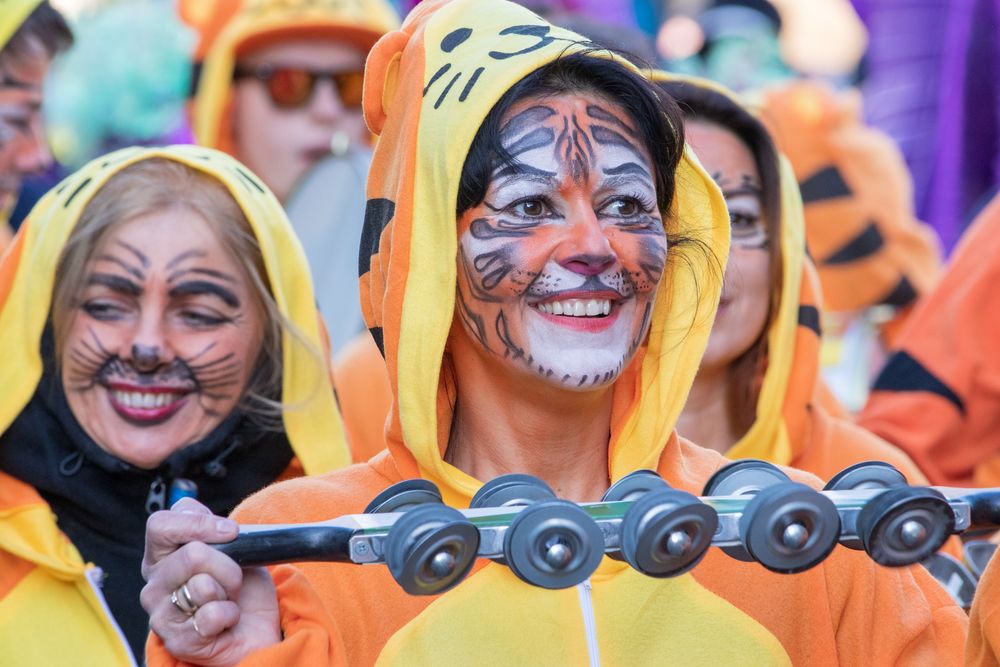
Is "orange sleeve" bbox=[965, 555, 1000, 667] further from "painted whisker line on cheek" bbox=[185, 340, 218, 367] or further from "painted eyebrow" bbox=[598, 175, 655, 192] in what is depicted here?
"painted whisker line on cheek" bbox=[185, 340, 218, 367]

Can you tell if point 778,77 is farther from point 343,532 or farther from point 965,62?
point 343,532

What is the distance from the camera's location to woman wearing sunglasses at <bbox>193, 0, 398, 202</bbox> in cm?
656

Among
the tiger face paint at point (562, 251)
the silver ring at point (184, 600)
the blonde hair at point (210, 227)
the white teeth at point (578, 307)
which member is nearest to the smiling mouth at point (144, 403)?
the blonde hair at point (210, 227)

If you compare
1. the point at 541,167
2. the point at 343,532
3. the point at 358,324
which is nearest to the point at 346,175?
the point at 358,324

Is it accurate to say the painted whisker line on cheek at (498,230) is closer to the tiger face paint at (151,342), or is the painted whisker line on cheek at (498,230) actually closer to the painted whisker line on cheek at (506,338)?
the painted whisker line on cheek at (506,338)

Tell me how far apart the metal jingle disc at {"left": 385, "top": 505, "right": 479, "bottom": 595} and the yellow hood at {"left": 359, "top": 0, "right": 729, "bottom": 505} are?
0.58 metres

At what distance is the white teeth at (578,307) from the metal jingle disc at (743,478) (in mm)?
397

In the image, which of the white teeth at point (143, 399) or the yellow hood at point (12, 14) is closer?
the white teeth at point (143, 399)

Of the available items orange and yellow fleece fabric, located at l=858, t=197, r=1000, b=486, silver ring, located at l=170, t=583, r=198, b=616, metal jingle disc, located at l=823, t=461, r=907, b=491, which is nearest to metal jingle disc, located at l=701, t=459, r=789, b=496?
metal jingle disc, located at l=823, t=461, r=907, b=491

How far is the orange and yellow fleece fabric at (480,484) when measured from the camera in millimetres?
2527

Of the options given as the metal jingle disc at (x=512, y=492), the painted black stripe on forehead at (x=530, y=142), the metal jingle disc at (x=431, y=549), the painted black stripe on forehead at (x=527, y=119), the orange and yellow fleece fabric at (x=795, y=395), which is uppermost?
the painted black stripe on forehead at (x=527, y=119)

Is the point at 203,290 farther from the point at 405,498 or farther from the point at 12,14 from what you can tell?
the point at 12,14

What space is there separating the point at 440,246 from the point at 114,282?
1087 mm

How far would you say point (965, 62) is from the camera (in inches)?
342
